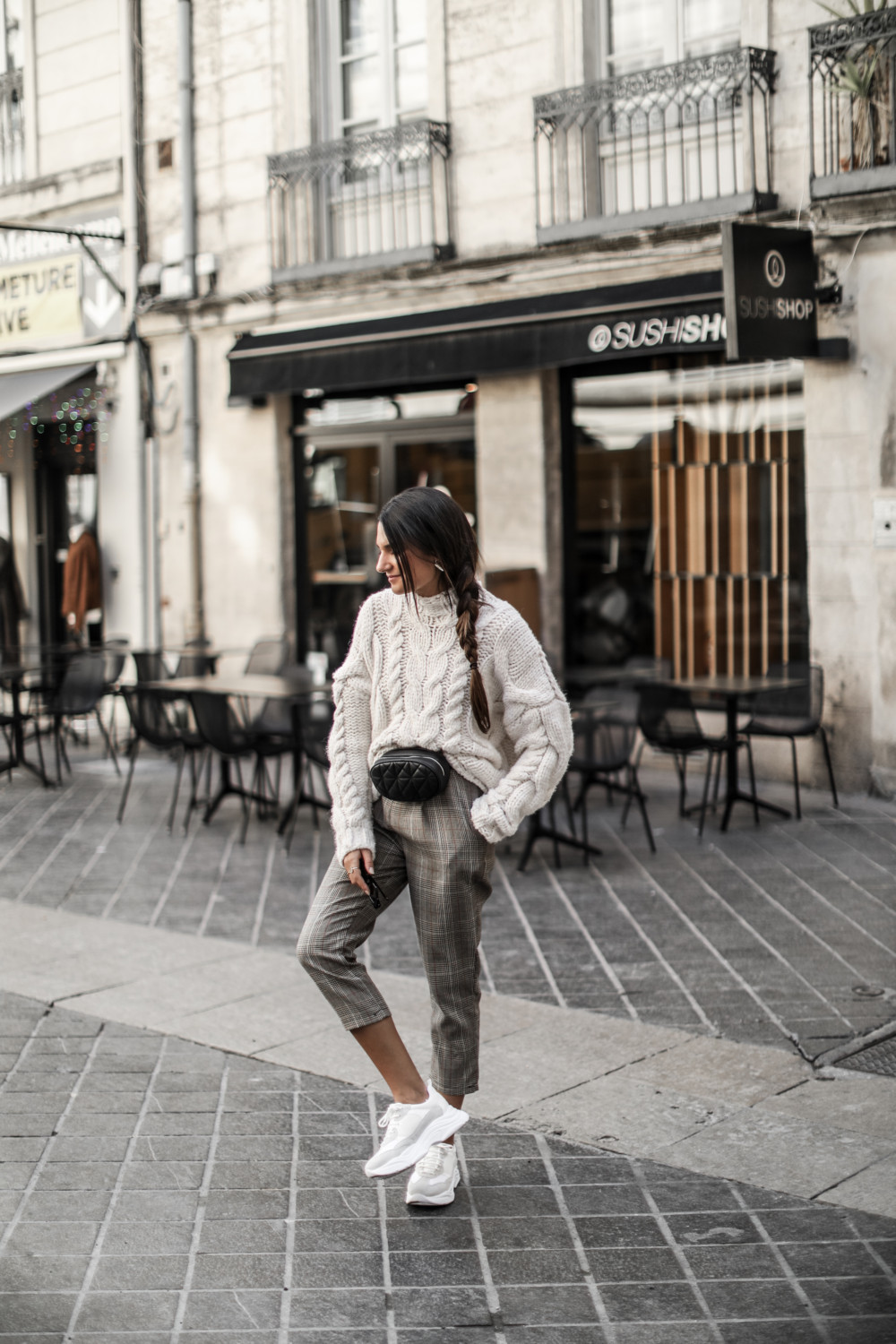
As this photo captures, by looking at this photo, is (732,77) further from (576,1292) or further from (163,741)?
(576,1292)

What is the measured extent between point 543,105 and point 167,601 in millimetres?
5592

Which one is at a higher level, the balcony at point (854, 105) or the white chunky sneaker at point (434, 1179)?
the balcony at point (854, 105)

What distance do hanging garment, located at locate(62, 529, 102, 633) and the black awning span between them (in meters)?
2.36

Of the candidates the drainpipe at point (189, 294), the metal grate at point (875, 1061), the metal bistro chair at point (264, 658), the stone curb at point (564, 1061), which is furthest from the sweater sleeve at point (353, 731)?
the drainpipe at point (189, 294)

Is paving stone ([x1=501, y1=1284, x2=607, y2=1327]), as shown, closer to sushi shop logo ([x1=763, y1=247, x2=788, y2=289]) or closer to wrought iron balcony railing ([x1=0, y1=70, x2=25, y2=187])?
sushi shop logo ([x1=763, y1=247, x2=788, y2=289])

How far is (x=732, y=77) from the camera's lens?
10000 mm

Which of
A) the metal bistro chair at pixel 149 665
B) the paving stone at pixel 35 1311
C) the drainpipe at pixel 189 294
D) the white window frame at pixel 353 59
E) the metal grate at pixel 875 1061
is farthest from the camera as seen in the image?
the drainpipe at pixel 189 294

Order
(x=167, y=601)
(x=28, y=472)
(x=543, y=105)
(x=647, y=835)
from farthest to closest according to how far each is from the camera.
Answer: (x=28, y=472), (x=167, y=601), (x=543, y=105), (x=647, y=835)

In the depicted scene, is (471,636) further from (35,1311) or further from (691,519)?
(691,519)

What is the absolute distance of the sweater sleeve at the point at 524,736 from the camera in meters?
3.75

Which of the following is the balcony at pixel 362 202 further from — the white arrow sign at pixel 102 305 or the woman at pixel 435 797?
the woman at pixel 435 797

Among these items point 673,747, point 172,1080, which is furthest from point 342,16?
point 172,1080

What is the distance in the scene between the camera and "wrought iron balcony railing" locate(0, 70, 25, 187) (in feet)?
50.5

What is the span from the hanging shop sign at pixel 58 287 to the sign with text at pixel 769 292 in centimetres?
664
